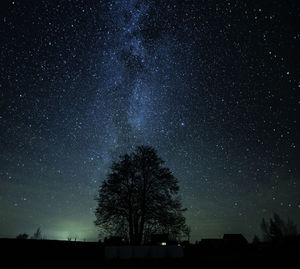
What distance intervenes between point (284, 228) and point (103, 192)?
9059 cm

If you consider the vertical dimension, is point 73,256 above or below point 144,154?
below

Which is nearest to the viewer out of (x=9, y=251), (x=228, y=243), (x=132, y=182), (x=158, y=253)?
(x=9, y=251)

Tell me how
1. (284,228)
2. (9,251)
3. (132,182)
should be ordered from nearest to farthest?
1. (9,251)
2. (132,182)
3. (284,228)

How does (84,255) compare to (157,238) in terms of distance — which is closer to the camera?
(84,255)

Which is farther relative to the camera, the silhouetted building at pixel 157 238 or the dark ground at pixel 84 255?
the silhouetted building at pixel 157 238

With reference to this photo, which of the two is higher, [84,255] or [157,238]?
[157,238]

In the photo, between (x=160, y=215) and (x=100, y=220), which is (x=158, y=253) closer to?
(x=160, y=215)

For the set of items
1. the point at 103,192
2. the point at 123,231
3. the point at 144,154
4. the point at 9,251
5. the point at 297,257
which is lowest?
the point at 297,257

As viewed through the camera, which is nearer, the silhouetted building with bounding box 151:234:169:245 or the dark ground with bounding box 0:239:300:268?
the dark ground with bounding box 0:239:300:268

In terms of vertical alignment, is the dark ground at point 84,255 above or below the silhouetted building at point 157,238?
below

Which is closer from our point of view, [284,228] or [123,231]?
[123,231]

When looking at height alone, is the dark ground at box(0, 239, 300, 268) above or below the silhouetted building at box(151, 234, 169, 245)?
below

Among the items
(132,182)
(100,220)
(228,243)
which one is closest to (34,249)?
(100,220)

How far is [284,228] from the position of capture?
84125mm
